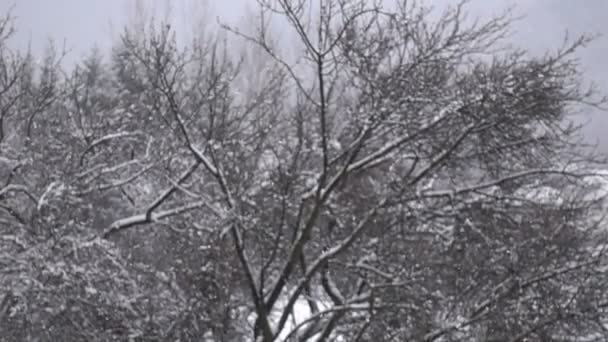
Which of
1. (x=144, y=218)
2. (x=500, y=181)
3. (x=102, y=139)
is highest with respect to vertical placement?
(x=102, y=139)

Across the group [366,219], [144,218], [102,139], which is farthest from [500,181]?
[102,139]

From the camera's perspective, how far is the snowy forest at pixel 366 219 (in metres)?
6.68

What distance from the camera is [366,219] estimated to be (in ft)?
21.7

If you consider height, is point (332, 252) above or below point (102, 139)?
below

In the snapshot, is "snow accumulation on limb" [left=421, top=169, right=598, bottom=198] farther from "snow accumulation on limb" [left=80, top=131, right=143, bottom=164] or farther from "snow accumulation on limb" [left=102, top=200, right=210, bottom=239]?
"snow accumulation on limb" [left=80, top=131, right=143, bottom=164]

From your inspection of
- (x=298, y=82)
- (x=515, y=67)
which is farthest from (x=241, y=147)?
(x=515, y=67)

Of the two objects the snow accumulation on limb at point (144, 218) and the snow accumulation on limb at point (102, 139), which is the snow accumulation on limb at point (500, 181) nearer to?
the snow accumulation on limb at point (144, 218)

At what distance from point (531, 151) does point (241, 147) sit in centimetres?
282

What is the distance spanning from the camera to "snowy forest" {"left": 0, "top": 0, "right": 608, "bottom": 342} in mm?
6676

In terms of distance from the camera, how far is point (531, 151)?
7.20m

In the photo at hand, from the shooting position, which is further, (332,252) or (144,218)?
(144,218)

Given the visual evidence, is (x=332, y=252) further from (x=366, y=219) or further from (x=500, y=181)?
(x=500, y=181)

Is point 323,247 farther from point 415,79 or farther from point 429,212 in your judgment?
point 415,79

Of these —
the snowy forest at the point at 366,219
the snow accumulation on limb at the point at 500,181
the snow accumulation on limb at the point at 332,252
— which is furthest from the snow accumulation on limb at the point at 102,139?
the snow accumulation on limb at the point at 500,181
